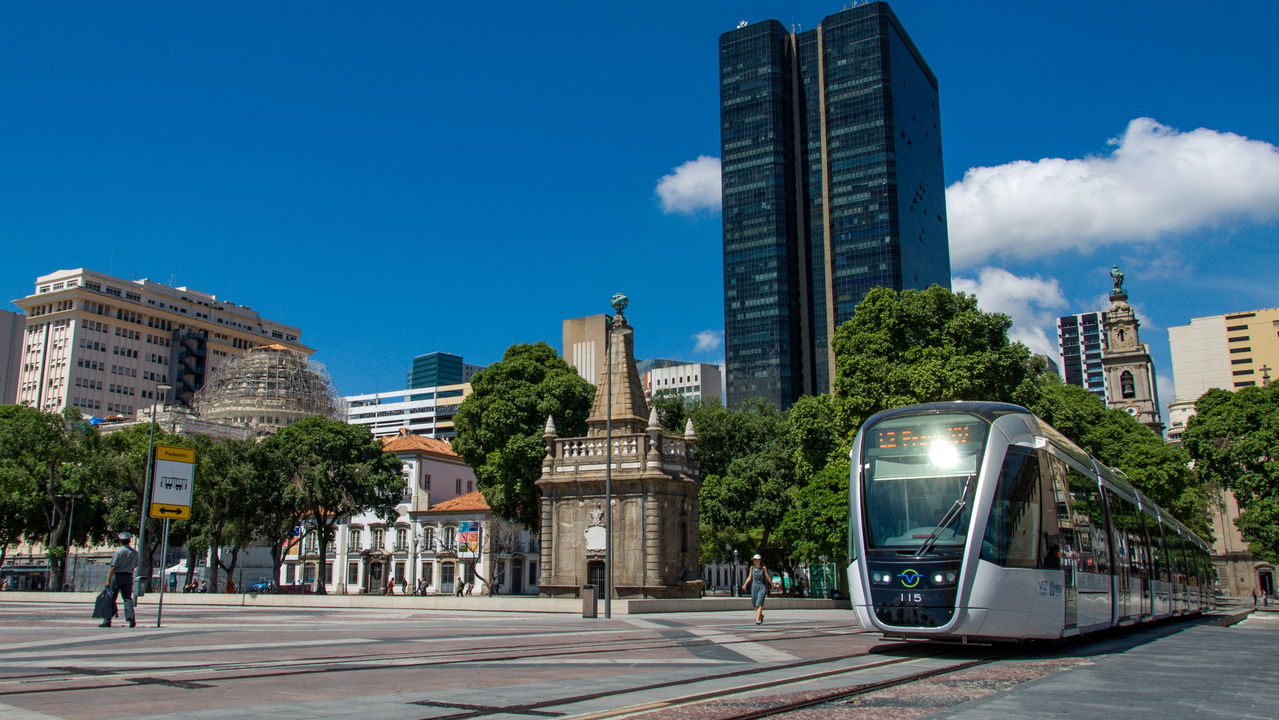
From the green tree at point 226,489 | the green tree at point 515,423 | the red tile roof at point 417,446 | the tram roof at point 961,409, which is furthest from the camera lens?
the red tile roof at point 417,446

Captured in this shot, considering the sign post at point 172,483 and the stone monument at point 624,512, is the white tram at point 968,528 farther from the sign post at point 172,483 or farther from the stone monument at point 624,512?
the stone monument at point 624,512

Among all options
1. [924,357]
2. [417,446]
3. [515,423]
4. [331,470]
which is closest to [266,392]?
[417,446]

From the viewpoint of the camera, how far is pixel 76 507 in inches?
2393

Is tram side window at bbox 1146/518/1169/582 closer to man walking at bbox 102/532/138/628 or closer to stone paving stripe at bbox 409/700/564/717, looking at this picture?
stone paving stripe at bbox 409/700/564/717

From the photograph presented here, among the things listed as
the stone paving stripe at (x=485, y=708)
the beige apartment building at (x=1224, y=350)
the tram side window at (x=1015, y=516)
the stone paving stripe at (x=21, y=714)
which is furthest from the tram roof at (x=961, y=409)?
the beige apartment building at (x=1224, y=350)

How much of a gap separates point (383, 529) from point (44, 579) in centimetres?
2776

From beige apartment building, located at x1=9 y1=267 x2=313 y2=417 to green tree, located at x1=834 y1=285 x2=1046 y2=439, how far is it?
99.4m

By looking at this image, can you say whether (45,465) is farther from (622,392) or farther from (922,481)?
(922,481)

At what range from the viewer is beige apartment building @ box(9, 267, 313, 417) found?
413ft

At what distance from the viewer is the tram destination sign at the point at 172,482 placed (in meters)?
20.1

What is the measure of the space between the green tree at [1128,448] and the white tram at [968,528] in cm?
3408

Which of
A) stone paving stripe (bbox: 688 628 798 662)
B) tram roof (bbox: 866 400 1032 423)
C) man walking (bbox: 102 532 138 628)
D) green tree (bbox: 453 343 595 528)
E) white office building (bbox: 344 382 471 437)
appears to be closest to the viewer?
stone paving stripe (bbox: 688 628 798 662)

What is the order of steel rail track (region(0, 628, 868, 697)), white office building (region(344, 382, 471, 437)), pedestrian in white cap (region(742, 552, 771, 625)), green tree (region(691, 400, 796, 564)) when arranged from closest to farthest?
1. steel rail track (region(0, 628, 868, 697))
2. pedestrian in white cap (region(742, 552, 771, 625))
3. green tree (region(691, 400, 796, 564))
4. white office building (region(344, 382, 471, 437))

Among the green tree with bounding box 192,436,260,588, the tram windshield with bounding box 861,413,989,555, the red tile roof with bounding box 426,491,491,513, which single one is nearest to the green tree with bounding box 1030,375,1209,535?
the tram windshield with bounding box 861,413,989,555
